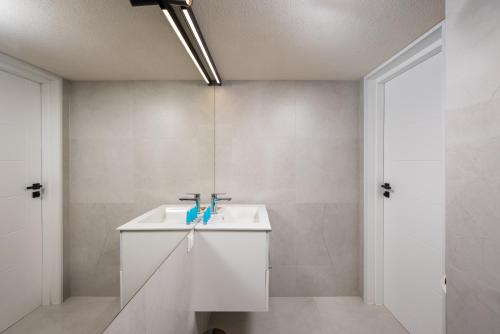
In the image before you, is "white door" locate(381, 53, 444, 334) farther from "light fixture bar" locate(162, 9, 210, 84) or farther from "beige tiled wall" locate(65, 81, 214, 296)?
"beige tiled wall" locate(65, 81, 214, 296)

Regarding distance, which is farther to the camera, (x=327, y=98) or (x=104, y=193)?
(x=327, y=98)

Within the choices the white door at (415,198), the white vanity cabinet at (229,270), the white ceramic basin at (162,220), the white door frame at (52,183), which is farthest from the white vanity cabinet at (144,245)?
the white door at (415,198)

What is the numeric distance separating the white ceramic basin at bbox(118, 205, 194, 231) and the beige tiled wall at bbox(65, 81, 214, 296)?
0.03 metres

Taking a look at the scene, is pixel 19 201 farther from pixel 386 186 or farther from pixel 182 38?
pixel 386 186

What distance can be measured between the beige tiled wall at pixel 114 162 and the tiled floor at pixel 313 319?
135 centimetres

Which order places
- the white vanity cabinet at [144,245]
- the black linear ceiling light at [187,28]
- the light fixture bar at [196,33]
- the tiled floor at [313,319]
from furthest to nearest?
the tiled floor at [313,319] < the light fixture bar at [196,33] < the black linear ceiling light at [187,28] < the white vanity cabinet at [144,245]

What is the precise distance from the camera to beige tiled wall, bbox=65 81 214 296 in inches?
22.5

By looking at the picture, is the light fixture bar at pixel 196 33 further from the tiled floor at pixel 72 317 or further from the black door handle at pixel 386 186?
the black door handle at pixel 386 186

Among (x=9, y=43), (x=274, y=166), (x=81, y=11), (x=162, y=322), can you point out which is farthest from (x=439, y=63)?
(x=162, y=322)

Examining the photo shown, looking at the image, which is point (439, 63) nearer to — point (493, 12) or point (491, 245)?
point (493, 12)

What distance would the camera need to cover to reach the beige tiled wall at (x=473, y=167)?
2.46ft

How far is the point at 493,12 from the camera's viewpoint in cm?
74

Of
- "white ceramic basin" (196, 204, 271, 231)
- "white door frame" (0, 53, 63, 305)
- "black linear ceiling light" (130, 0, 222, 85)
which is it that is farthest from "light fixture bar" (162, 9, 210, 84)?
"white ceramic basin" (196, 204, 271, 231)

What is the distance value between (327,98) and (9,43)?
224cm
